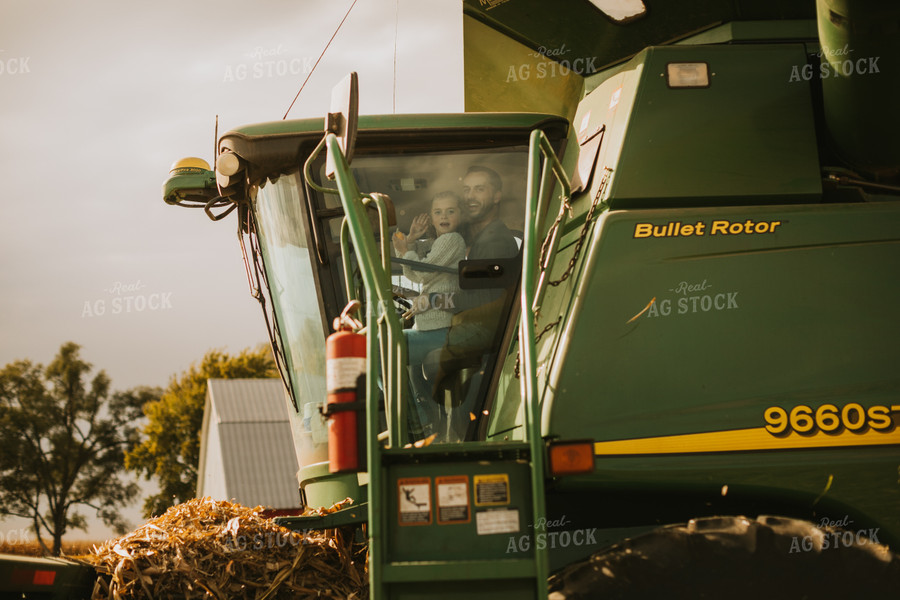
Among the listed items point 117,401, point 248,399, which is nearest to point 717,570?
point 248,399

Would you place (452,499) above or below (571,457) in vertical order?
below

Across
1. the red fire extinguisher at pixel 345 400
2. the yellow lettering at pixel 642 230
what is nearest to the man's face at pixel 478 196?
the yellow lettering at pixel 642 230

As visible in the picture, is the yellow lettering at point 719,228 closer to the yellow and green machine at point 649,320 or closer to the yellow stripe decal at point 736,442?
the yellow and green machine at point 649,320

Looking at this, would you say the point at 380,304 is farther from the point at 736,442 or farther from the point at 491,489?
the point at 736,442

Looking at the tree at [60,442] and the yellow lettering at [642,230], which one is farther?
the tree at [60,442]

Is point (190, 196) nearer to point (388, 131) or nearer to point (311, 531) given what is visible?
point (388, 131)

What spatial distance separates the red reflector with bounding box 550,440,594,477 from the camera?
2.93 m

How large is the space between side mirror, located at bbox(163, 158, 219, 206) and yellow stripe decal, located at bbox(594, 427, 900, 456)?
2684 millimetres

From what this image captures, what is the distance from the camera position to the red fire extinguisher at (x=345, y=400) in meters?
2.89

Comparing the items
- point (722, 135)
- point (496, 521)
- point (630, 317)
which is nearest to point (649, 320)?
point (630, 317)

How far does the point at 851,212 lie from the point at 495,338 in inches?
62.5

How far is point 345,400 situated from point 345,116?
1084 millimetres

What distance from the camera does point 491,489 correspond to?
2871mm

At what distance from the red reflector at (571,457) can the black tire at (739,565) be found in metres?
0.31
